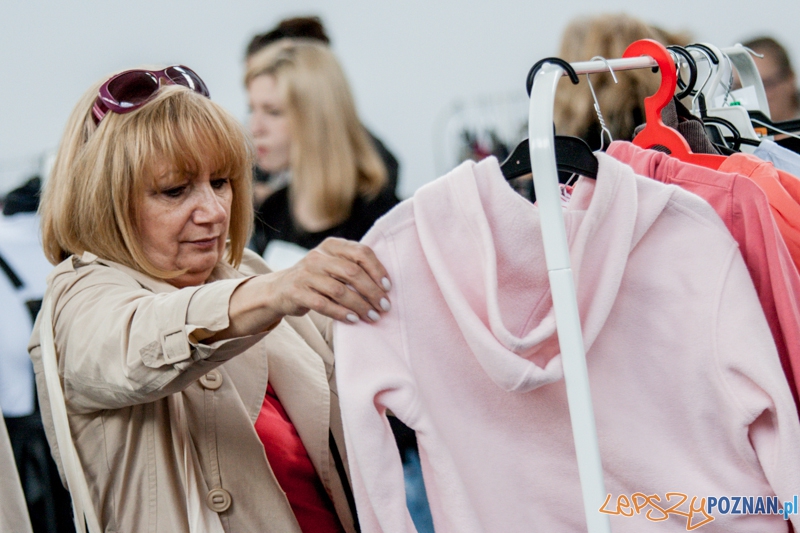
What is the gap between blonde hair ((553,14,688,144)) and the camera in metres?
2.06

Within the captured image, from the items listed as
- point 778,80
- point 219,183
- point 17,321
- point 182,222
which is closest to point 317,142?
point 17,321

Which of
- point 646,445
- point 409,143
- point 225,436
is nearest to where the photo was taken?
point 646,445

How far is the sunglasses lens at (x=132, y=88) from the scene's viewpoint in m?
1.18

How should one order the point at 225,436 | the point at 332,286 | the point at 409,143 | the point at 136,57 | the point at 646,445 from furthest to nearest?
1. the point at 409,143
2. the point at 136,57
3. the point at 225,436
4. the point at 646,445
5. the point at 332,286

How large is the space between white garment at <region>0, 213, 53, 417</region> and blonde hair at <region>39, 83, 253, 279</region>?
76cm

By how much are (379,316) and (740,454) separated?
486mm

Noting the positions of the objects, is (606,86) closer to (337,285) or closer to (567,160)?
(567,160)

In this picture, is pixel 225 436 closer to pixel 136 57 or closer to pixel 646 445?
pixel 646 445

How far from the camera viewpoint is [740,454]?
36.8 inches

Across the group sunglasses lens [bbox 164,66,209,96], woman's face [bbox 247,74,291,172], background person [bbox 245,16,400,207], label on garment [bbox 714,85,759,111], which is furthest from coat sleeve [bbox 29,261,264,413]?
background person [bbox 245,16,400,207]

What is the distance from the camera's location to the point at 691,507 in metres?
0.94

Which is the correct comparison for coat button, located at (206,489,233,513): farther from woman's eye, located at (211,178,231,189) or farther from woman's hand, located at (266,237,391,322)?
woman's eye, located at (211,178,231,189)

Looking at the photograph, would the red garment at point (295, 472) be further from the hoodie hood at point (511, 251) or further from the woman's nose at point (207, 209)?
the hoodie hood at point (511, 251)

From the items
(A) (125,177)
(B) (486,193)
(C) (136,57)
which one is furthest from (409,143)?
(B) (486,193)
